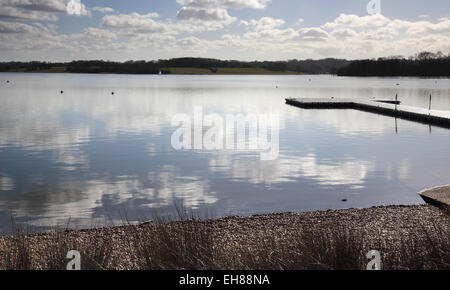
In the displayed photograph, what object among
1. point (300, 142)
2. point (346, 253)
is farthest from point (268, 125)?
point (346, 253)

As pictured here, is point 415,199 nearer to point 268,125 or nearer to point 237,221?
point 237,221

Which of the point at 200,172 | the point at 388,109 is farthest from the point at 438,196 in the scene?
the point at 388,109

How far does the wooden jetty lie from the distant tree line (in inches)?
4195

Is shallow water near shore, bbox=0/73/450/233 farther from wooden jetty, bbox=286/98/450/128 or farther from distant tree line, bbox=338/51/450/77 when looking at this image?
distant tree line, bbox=338/51/450/77

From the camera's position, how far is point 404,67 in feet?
486

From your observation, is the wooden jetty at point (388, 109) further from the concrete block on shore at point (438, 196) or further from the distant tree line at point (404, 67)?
the distant tree line at point (404, 67)

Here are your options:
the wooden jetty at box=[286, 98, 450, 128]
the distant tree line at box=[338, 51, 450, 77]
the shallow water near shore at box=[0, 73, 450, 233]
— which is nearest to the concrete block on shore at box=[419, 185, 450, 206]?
the shallow water near shore at box=[0, 73, 450, 233]

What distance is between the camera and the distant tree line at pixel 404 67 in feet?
452

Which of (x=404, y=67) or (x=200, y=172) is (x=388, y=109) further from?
(x=404, y=67)

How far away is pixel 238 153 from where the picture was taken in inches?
761

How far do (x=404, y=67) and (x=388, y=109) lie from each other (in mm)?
124753

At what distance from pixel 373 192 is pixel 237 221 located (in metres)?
5.18

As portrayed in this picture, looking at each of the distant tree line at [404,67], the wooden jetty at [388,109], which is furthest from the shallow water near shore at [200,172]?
the distant tree line at [404,67]

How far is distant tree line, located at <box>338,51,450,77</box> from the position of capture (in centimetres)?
13762
